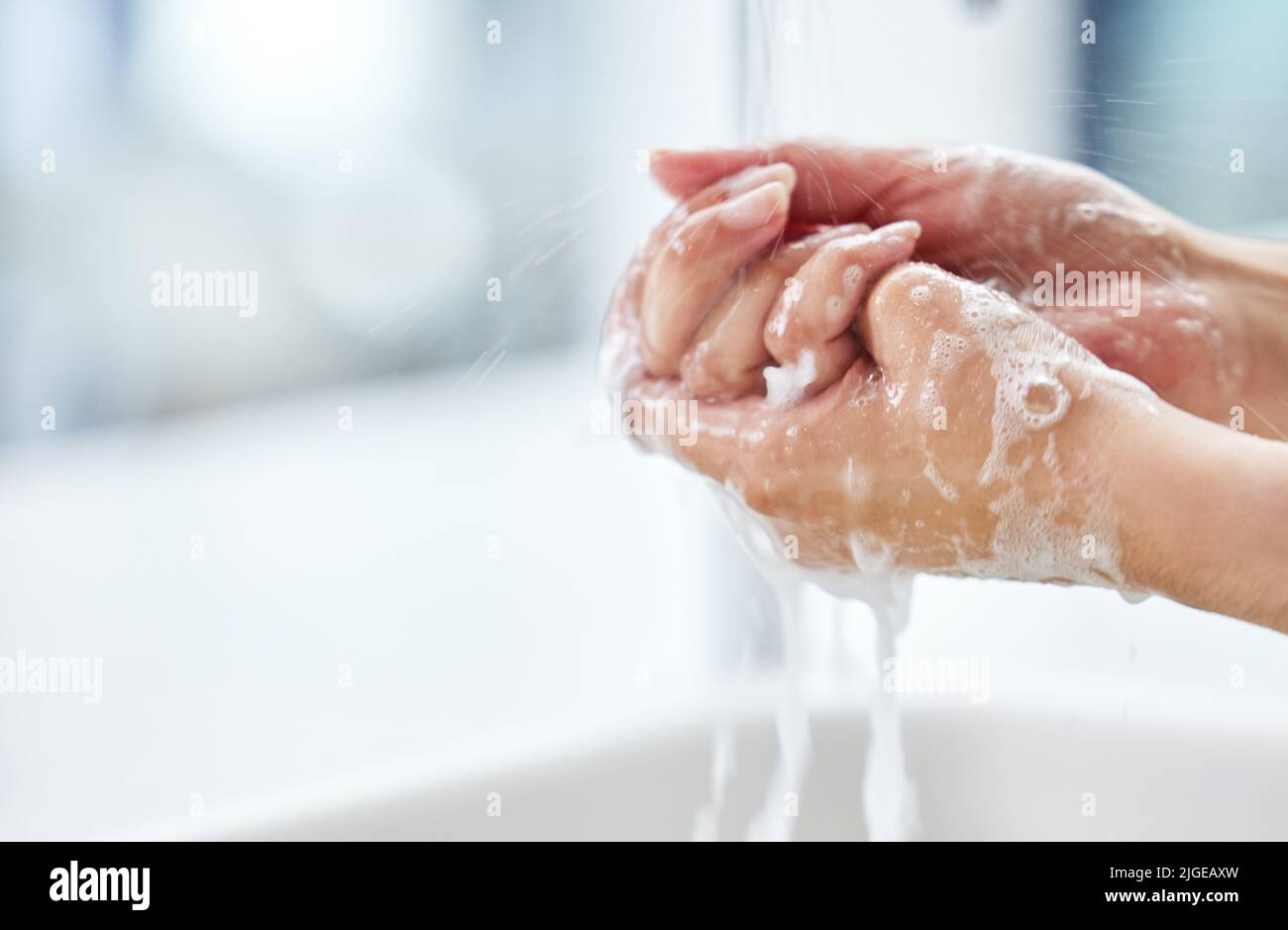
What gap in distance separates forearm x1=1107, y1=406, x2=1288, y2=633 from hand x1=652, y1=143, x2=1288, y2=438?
0.18 metres

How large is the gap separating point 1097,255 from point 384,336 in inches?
42.7

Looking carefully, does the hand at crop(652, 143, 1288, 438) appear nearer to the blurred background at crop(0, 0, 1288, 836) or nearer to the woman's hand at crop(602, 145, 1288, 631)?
the woman's hand at crop(602, 145, 1288, 631)

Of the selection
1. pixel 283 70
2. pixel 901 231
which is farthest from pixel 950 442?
pixel 283 70

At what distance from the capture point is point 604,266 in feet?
4.29

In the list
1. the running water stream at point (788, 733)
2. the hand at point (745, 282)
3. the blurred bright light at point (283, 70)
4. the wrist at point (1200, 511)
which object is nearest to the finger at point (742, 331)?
the hand at point (745, 282)

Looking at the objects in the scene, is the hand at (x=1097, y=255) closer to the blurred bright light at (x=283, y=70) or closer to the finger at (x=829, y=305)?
the finger at (x=829, y=305)

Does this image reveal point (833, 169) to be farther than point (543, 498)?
No

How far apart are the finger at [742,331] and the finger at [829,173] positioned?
58 millimetres

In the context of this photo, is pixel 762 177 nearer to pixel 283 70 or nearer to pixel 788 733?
pixel 788 733

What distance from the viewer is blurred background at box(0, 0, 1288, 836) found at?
3.36ft

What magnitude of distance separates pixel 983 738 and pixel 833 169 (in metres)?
0.67

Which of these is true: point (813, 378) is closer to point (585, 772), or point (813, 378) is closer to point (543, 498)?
point (585, 772)
